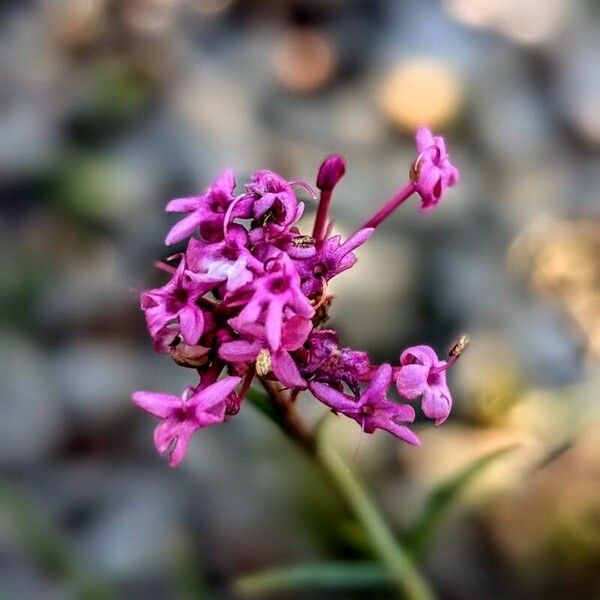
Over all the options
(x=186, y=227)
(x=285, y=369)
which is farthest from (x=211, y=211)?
(x=285, y=369)

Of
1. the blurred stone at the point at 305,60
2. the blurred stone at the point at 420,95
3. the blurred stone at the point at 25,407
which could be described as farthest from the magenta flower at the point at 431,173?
the blurred stone at the point at 305,60

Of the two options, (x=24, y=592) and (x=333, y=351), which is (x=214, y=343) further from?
(x=24, y=592)

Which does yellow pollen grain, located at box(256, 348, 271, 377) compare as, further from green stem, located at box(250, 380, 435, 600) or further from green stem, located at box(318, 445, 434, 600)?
green stem, located at box(318, 445, 434, 600)

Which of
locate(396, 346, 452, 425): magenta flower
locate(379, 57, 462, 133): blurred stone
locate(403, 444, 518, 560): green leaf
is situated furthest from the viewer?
locate(379, 57, 462, 133): blurred stone

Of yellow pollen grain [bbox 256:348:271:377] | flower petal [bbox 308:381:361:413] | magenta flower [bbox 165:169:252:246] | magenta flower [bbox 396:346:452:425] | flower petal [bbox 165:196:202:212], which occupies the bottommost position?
magenta flower [bbox 396:346:452:425]

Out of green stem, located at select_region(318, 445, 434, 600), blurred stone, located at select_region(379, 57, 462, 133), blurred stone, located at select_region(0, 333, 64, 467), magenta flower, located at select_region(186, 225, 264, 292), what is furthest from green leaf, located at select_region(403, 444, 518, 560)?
blurred stone, located at select_region(379, 57, 462, 133)

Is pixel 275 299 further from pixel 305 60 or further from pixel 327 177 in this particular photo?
Answer: pixel 305 60
